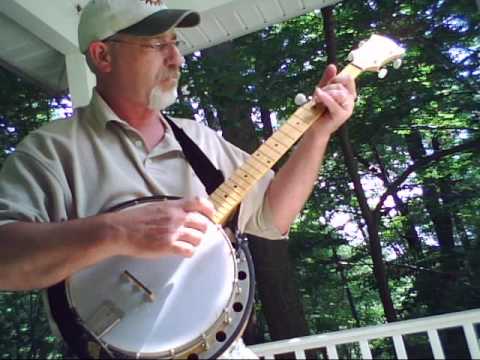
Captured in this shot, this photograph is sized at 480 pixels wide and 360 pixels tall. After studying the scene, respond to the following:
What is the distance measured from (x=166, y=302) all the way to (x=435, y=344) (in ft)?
3.30

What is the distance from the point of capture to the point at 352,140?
3.86 meters

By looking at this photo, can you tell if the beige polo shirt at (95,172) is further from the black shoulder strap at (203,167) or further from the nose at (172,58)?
the nose at (172,58)

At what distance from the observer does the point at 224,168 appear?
4.13ft

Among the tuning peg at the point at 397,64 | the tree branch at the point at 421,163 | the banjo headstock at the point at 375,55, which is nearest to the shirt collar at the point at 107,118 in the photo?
the banjo headstock at the point at 375,55

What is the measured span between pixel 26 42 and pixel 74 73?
279 millimetres

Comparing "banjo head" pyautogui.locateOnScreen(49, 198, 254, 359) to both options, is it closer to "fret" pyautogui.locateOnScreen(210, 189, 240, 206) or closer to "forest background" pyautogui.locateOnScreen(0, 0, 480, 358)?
"fret" pyautogui.locateOnScreen(210, 189, 240, 206)

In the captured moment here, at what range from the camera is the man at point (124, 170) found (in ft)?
2.76

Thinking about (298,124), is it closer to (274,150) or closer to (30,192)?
(274,150)

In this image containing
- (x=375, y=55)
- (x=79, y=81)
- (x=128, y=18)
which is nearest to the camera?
(x=128, y=18)

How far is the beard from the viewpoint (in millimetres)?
1183

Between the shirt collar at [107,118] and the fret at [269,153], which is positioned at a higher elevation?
the shirt collar at [107,118]

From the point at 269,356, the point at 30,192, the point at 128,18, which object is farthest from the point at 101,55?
the point at 269,356

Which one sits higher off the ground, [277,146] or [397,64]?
[397,64]

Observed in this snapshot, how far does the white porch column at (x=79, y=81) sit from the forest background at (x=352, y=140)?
1.15 meters
